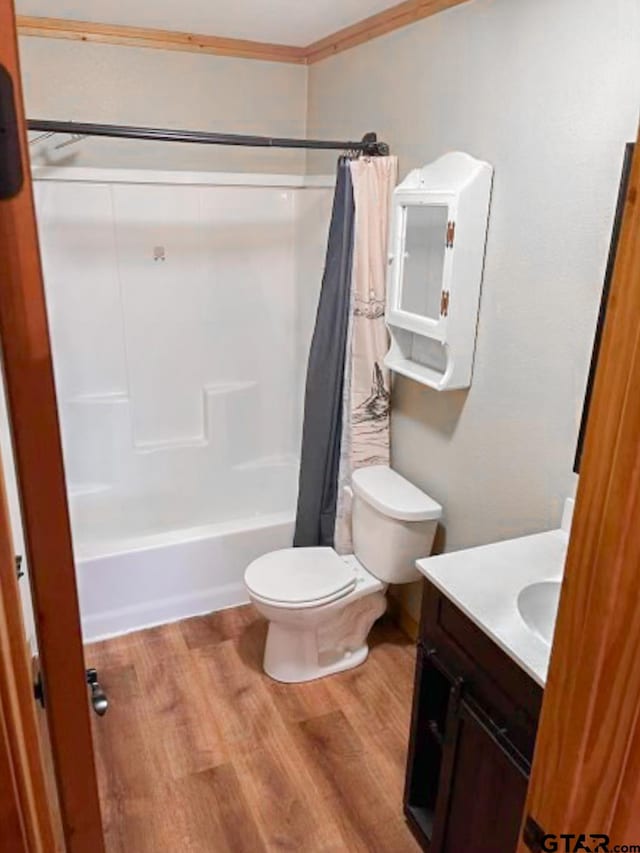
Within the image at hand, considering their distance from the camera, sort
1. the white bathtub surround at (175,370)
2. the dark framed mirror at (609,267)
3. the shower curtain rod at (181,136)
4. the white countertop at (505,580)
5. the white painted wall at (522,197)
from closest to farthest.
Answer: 1. the white countertop at (505,580)
2. the dark framed mirror at (609,267)
3. the white painted wall at (522,197)
4. the shower curtain rod at (181,136)
5. the white bathtub surround at (175,370)

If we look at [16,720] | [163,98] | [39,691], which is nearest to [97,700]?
[39,691]

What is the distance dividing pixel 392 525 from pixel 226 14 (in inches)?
79.2

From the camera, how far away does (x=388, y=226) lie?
2.43 m

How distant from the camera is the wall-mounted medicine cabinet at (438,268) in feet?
6.48

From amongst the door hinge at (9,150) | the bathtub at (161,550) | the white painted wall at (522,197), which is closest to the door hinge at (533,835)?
the door hinge at (9,150)

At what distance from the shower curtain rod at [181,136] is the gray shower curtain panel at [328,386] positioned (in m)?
0.12

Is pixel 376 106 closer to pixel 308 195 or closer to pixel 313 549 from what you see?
pixel 308 195

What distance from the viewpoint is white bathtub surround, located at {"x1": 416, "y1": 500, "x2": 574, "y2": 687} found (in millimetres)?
1350

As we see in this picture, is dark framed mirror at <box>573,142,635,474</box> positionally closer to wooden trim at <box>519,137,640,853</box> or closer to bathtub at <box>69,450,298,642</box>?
wooden trim at <box>519,137,640,853</box>

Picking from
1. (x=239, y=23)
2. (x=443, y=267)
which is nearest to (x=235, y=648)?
(x=443, y=267)

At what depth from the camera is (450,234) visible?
1.99 meters

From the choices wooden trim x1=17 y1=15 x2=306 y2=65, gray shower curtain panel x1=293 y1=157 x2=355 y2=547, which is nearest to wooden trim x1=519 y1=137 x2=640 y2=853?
gray shower curtain panel x1=293 y1=157 x2=355 y2=547

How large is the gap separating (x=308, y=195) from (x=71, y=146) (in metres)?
1.08

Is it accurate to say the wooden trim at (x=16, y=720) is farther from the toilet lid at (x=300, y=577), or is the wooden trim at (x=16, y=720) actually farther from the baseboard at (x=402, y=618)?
the baseboard at (x=402, y=618)
